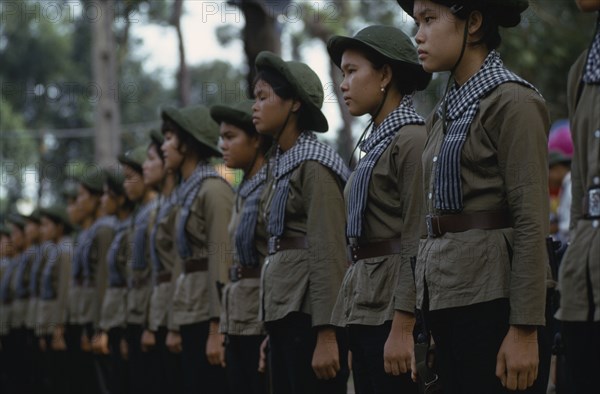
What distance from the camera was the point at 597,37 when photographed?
12.4ft

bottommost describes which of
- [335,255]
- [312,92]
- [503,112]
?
[335,255]

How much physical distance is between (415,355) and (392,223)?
A: 33.5 inches

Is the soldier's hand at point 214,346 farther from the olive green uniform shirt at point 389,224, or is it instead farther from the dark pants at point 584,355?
the dark pants at point 584,355

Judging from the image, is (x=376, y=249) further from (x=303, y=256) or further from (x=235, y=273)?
(x=235, y=273)

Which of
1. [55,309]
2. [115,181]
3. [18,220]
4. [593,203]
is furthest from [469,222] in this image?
[18,220]

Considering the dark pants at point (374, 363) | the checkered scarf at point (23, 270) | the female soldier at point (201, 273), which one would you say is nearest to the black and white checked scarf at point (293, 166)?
the dark pants at point (374, 363)

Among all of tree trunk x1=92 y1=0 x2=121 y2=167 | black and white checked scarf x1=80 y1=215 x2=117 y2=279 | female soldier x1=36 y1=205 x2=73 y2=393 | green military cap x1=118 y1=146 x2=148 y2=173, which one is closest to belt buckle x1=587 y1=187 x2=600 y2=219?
green military cap x1=118 y1=146 x2=148 y2=173

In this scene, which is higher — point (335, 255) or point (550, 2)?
point (550, 2)

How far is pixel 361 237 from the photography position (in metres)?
5.20

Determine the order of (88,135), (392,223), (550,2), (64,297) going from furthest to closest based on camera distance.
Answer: (88,135)
(550,2)
(64,297)
(392,223)

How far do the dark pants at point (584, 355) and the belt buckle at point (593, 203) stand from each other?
350 millimetres

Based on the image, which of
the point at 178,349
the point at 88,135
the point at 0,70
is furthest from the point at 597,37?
the point at 0,70

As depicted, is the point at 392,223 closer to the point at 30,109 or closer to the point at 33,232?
the point at 33,232

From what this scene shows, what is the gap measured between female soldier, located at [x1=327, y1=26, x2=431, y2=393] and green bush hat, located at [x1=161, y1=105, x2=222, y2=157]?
2.79 m
